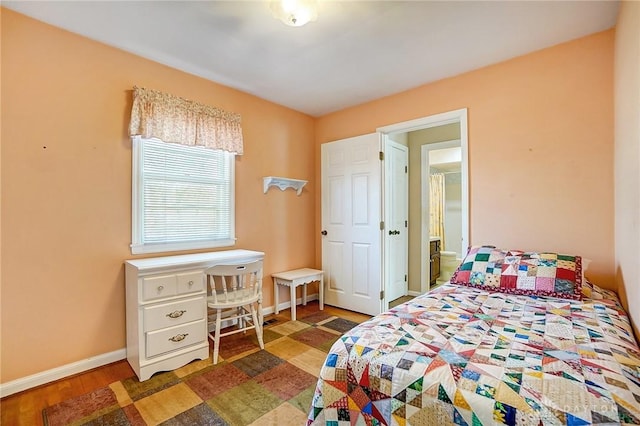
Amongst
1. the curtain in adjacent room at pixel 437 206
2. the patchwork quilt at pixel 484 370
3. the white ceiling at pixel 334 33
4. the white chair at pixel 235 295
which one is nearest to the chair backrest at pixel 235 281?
the white chair at pixel 235 295

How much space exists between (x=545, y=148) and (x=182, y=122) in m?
3.12

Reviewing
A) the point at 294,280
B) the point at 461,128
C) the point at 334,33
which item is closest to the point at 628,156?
the point at 461,128

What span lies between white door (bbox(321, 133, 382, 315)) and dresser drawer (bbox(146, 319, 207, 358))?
179cm

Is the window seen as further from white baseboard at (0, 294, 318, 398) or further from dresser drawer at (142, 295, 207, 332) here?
white baseboard at (0, 294, 318, 398)

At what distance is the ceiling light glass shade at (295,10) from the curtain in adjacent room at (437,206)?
488 cm

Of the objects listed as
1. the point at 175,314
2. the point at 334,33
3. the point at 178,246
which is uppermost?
the point at 334,33

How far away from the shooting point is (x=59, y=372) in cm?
210

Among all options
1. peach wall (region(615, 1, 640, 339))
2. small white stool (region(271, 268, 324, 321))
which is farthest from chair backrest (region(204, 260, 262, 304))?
peach wall (region(615, 1, 640, 339))

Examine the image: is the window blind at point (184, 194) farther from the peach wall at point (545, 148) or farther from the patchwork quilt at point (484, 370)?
the peach wall at point (545, 148)

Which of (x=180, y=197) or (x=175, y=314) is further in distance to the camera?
(x=180, y=197)

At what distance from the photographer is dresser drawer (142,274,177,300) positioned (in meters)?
2.14

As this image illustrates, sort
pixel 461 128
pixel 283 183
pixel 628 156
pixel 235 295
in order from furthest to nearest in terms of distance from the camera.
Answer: pixel 283 183, pixel 461 128, pixel 235 295, pixel 628 156

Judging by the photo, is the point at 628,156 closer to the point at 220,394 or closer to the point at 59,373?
the point at 220,394

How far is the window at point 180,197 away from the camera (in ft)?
8.25
